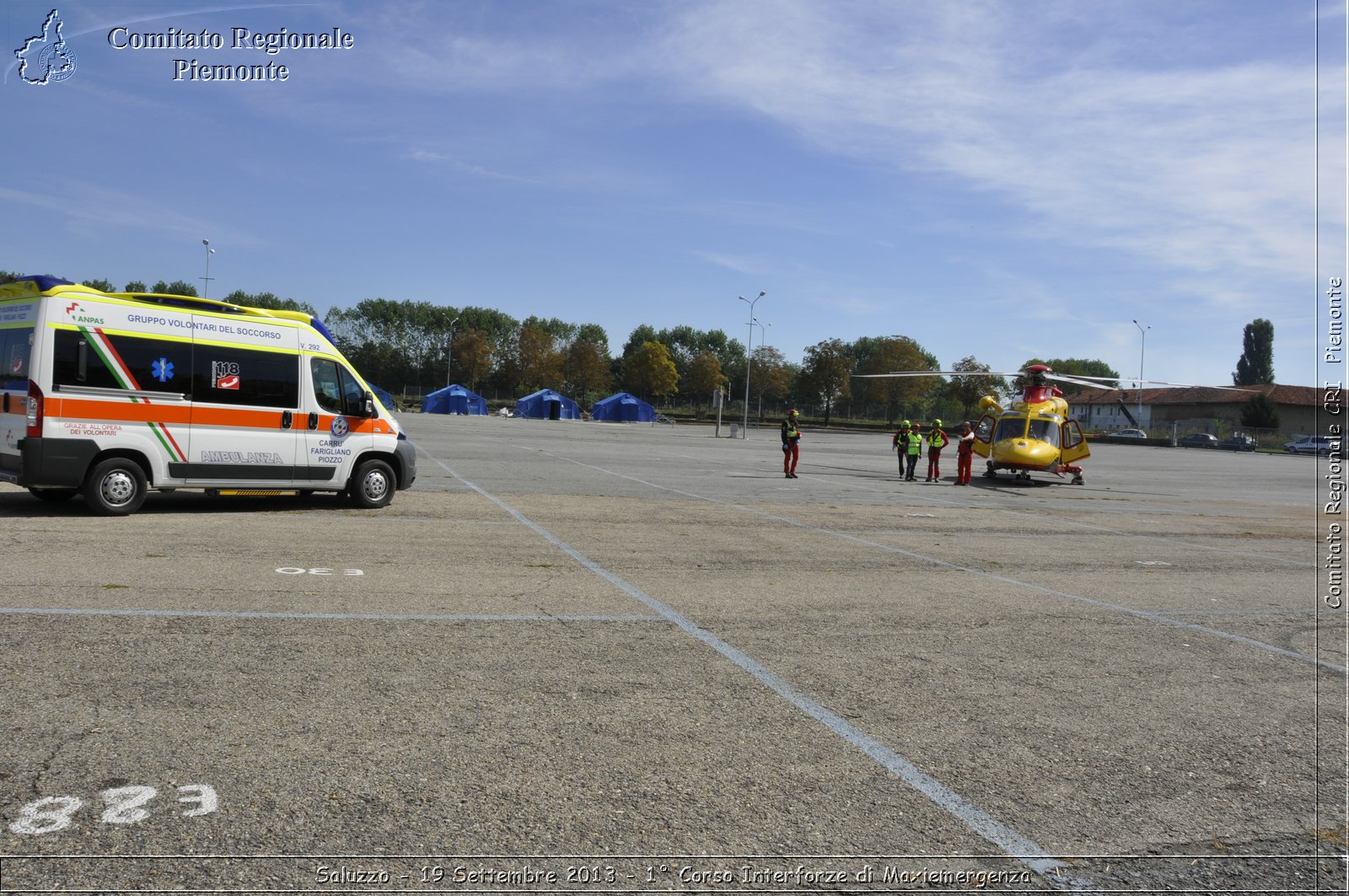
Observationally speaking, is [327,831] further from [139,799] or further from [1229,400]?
[1229,400]

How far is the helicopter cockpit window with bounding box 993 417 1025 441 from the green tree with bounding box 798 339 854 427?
76887 mm

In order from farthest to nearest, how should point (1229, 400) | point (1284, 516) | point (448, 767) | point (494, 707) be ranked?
point (1229, 400)
point (1284, 516)
point (494, 707)
point (448, 767)

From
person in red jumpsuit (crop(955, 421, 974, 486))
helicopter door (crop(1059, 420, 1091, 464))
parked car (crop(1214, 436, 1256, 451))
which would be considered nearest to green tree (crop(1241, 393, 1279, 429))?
parked car (crop(1214, 436, 1256, 451))

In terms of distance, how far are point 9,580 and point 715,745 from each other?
6.12 meters

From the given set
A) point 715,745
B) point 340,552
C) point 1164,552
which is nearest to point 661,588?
point 340,552

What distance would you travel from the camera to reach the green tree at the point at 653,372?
A: 11556 centimetres

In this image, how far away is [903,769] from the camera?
448 cm

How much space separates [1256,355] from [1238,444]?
158ft

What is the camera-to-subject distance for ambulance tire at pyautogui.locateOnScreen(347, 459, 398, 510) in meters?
14.2

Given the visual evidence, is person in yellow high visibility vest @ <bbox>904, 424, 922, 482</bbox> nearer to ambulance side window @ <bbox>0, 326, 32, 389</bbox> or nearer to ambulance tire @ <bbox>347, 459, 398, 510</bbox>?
ambulance tire @ <bbox>347, 459, 398, 510</bbox>

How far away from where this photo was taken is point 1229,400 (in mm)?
97875

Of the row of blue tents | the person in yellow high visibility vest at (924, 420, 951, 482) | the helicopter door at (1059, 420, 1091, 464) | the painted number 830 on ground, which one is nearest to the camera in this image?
the painted number 830 on ground

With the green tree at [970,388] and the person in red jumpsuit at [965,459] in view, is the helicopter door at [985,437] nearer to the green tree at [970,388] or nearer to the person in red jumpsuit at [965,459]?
the person in red jumpsuit at [965,459]

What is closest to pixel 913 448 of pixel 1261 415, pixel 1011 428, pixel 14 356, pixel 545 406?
pixel 1011 428
